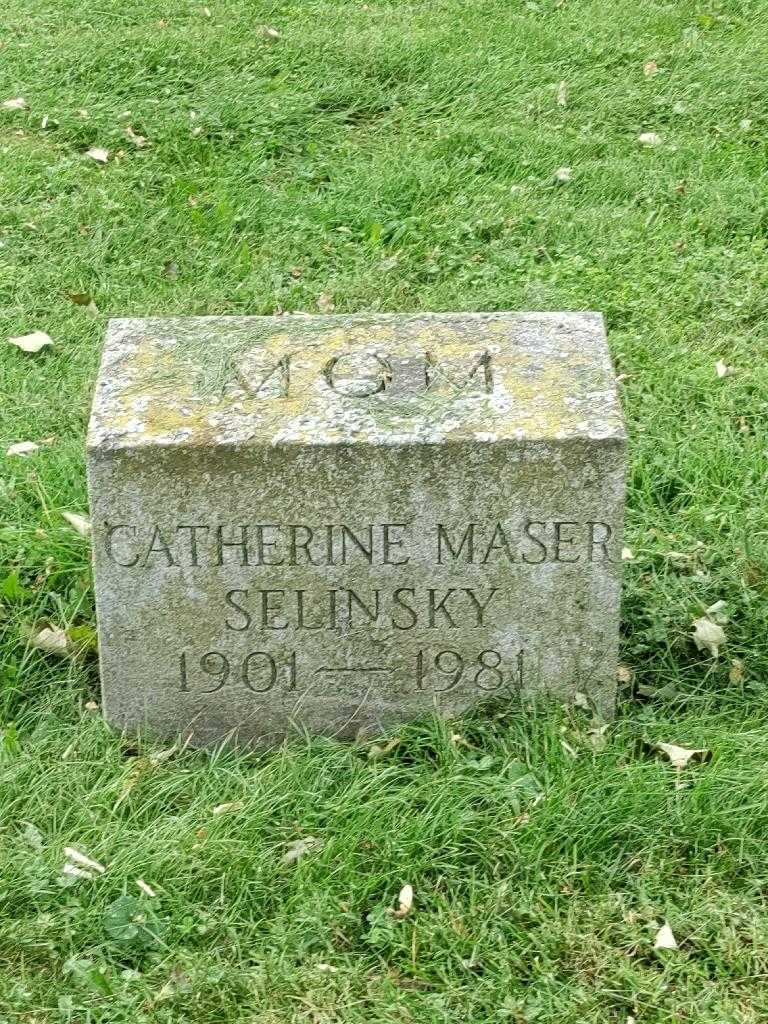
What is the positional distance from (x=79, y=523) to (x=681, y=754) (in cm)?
172

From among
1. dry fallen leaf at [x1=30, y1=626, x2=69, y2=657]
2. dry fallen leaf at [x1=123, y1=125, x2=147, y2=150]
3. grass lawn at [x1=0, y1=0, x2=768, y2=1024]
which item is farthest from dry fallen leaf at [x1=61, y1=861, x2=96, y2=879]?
dry fallen leaf at [x1=123, y1=125, x2=147, y2=150]

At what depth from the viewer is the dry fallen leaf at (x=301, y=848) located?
10.0ft

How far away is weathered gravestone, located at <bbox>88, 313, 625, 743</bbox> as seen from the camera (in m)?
3.16

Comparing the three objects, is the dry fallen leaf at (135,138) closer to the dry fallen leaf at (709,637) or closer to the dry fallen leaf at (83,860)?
the dry fallen leaf at (709,637)

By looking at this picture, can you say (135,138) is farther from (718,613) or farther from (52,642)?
(718,613)

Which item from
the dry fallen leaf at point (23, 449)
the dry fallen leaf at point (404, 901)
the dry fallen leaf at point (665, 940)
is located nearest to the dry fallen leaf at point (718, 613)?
the dry fallen leaf at point (665, 940)

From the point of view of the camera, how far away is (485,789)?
10.5 ft

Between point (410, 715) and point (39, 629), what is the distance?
0.99 m

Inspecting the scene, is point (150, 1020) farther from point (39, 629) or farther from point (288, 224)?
point (288, 224)

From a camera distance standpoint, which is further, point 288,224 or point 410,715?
point 288,224

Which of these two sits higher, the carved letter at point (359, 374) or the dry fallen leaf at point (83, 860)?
the carved letter at point (359, 374)

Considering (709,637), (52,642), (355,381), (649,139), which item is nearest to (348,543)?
(355,381)

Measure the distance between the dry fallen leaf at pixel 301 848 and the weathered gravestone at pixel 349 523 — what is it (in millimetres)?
403

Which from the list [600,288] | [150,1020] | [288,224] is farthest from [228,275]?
[150,1020]
